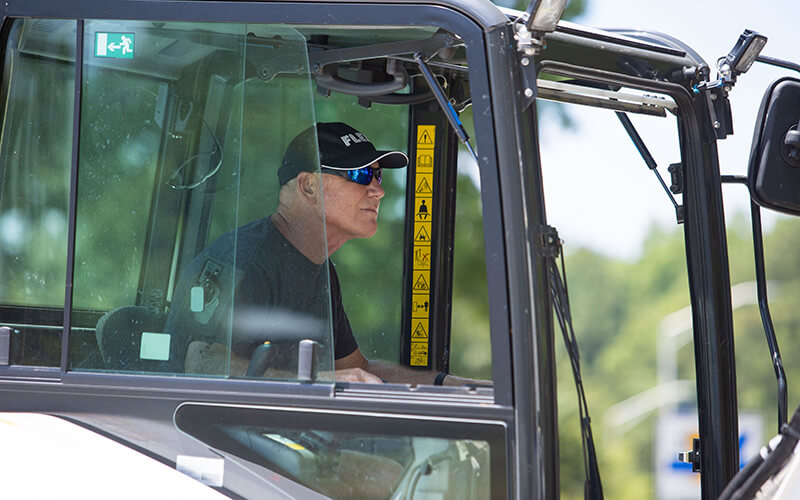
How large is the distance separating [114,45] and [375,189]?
1.13m

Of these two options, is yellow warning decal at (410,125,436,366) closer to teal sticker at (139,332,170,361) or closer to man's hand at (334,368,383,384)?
man's hand at (334,368,383,384)

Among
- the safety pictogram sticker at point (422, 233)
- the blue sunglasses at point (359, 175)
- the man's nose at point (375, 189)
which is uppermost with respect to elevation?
the blue sunglasses at point (359, 175)

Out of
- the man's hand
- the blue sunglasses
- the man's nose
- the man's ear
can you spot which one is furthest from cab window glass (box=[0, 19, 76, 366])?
the man's nose

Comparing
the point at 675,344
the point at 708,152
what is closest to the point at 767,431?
the point at 675,344

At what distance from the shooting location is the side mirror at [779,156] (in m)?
2.17

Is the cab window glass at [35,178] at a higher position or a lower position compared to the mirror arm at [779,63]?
lower

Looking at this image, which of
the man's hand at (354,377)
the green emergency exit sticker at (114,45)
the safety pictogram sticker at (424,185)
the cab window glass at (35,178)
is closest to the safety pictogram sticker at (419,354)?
the safety pictogram sticker at (424,185)

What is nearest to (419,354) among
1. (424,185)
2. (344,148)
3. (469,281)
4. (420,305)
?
(420,305)

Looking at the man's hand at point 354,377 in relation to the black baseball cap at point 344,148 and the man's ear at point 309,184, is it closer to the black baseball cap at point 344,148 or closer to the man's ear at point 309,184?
the man's ear at point 309,184

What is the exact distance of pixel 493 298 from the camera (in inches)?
81.9

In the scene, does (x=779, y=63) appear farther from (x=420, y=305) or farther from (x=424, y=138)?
(x=420, y=305)

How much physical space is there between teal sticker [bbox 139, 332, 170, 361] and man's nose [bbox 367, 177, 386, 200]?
108cm

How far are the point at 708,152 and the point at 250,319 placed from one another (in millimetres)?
1581

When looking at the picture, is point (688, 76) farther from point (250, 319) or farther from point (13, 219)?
point (13, 219)
